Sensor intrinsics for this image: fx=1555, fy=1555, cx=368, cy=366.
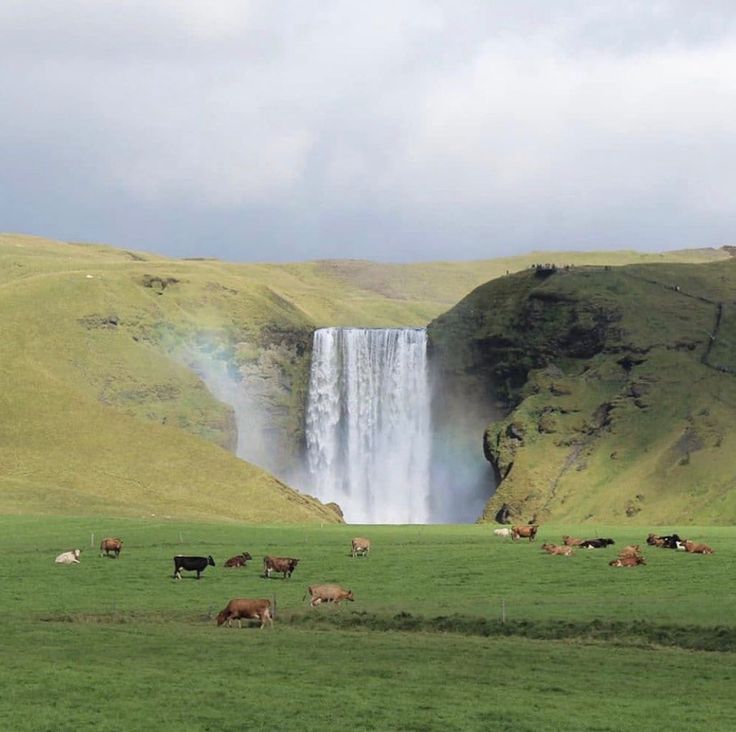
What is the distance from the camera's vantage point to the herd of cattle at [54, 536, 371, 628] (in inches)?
1870

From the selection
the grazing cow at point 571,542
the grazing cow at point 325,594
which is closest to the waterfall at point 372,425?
the grazing cow at point 571,542

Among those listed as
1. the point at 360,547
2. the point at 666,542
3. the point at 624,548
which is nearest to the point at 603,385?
the point at 666,542

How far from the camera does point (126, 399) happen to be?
15800cm

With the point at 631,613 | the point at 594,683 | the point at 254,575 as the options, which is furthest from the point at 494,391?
the point at 594,683

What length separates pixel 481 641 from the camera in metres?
44.7

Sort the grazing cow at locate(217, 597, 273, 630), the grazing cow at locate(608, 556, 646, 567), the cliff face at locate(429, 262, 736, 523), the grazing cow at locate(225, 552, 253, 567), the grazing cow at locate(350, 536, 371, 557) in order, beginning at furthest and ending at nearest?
the cliff face at locate(429, 262, 736, 523) < the grazing cow at locate(350, 536, 371, 557) < the grazing cow at locate(225, 552, 253, 567) < the grazing cow at locate(608, 556, 646, 567) < the grazing cow at locate(217, 597, 273, 630)

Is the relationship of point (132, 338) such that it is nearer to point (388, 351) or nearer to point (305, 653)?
point (388, 351)

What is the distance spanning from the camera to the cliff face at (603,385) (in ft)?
457

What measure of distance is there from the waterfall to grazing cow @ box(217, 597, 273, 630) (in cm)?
12375

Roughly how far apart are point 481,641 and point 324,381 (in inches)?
5210

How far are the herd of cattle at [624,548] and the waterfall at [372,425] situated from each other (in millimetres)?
87476

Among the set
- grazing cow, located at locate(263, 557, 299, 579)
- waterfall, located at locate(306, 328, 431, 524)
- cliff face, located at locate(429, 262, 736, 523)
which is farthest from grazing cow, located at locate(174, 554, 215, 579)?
waterfall, located at locate(306, 328, 431, 524)

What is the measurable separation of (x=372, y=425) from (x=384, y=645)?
131m

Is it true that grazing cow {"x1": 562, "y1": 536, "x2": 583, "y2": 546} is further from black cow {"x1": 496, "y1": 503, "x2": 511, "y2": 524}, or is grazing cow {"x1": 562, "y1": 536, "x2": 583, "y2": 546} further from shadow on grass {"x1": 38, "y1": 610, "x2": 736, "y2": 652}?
black cow {"x1": 496, "y1": 503, "x2": 511, "y2": 524}
